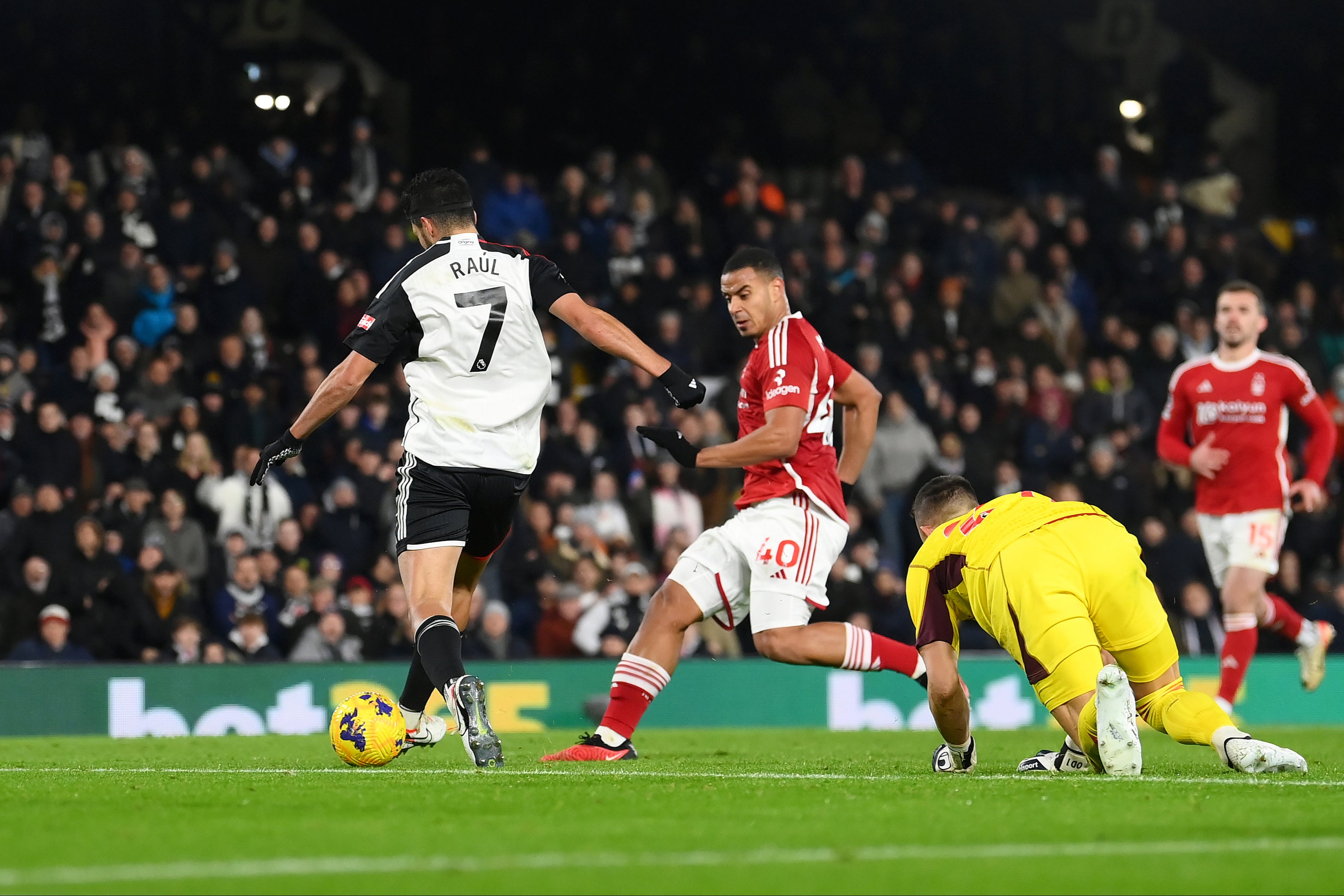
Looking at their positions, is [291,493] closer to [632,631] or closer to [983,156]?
[632,631]

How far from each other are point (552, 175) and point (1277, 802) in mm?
16815

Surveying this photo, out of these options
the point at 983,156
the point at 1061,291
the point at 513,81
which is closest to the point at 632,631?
the point at 1061,291

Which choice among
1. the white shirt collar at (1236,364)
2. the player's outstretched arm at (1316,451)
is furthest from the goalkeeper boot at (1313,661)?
the white shirt collar at (1236,364)

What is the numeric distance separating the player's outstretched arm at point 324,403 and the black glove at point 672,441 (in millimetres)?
1138

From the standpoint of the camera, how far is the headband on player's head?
771cm

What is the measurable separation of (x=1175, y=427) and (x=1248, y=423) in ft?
1.47

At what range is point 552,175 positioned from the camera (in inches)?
852

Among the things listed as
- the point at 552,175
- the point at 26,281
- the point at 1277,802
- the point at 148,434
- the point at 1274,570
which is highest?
the point at 552,175

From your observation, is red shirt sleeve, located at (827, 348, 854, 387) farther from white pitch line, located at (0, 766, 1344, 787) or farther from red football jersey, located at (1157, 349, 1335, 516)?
red football jersey, located at (1157, 349, 1335, 516)

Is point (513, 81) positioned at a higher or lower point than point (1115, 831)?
higher

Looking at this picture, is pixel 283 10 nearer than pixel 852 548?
No

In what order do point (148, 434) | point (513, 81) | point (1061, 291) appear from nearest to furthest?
point (148, 434) → point (1061, 291) → point (513, 81)

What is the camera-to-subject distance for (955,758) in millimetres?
7426

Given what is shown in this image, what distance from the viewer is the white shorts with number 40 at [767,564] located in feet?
26.4
